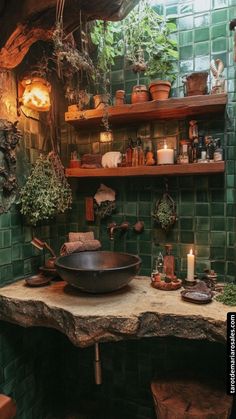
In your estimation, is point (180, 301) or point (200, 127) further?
point (200, 127)

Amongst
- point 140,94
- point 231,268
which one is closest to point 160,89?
point 140,94

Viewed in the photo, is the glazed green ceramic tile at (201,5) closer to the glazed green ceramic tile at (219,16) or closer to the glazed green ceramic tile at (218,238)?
the glazed green ceramic tile at (219,16)

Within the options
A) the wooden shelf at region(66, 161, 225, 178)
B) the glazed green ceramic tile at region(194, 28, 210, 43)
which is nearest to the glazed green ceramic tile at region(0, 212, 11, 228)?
the wooden shelf at region(66, 161, 225, 178)

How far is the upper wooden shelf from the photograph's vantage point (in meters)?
1.66

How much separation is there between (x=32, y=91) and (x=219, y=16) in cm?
119

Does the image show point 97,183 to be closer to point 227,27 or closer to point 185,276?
point 185,276

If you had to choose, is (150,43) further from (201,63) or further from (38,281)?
(38,281)

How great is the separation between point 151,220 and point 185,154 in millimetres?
485

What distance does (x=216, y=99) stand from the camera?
1.62 metres

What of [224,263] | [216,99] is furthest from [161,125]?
[224,263]

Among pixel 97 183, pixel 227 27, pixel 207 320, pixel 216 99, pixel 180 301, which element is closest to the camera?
pixel 207 320

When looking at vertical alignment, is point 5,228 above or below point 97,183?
below

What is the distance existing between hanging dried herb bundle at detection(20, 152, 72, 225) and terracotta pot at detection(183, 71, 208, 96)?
3.13 feet

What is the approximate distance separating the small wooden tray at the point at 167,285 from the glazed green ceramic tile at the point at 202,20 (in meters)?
1.54
